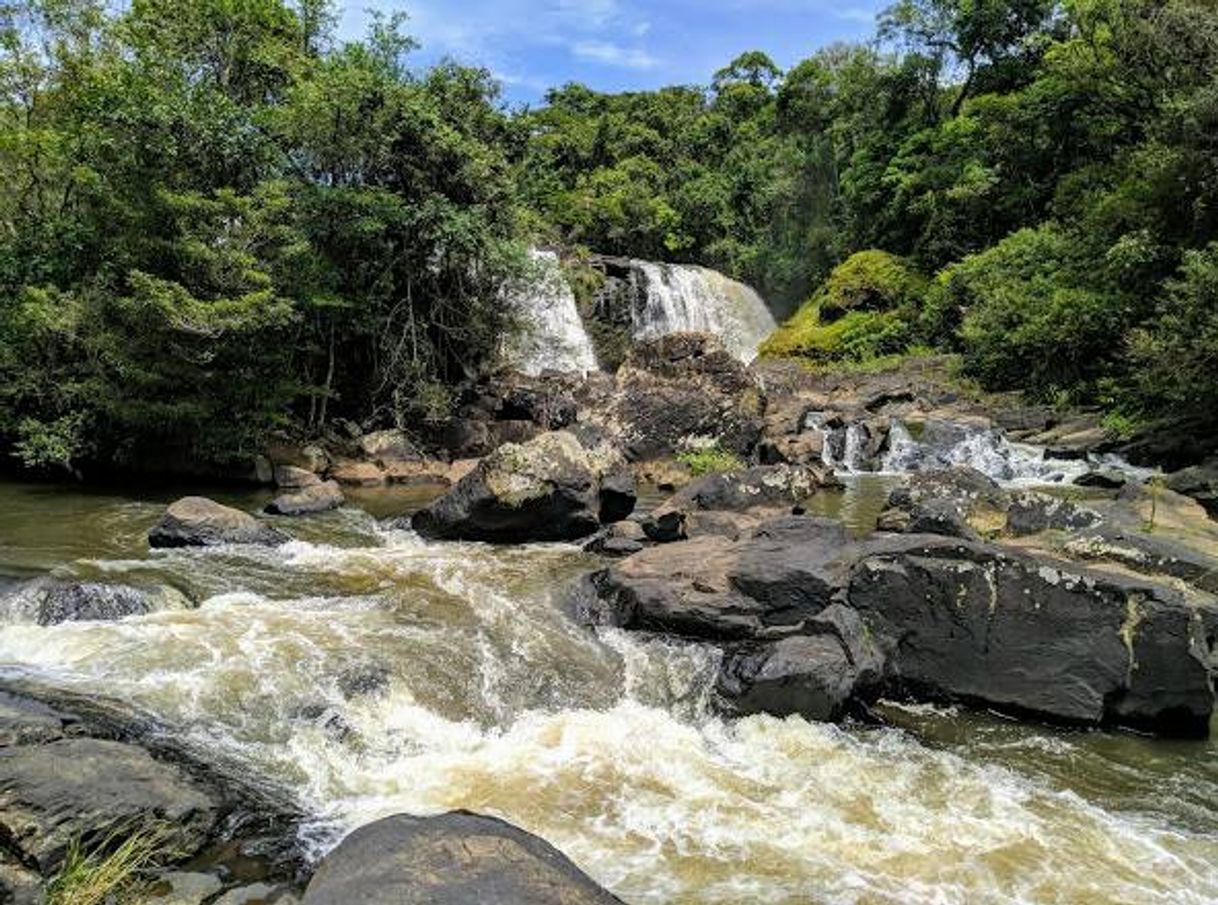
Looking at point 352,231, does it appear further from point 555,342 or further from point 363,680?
point 363,680

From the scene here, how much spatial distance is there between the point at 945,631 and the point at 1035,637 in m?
0.82

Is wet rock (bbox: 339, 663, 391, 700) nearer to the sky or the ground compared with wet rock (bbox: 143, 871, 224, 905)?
nearer to the sky

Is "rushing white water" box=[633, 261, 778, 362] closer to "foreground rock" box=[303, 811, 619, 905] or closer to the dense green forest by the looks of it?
the dense green forest

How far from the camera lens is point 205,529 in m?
13.3

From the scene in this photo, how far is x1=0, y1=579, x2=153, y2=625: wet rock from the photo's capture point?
9.65 meters

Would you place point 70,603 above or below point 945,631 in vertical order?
below

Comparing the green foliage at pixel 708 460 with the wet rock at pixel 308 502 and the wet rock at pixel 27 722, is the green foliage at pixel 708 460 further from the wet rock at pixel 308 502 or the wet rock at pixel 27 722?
the wet rock at pixel 27 722

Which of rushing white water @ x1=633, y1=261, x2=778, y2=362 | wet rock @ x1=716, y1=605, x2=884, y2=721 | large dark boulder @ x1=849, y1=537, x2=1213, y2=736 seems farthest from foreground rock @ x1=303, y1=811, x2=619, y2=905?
rushing white water @ x1=633, y1=261, x2=778, y2=362

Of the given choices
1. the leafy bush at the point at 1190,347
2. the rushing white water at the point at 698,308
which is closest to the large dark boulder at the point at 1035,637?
the leafy bush at the point at 1190,347

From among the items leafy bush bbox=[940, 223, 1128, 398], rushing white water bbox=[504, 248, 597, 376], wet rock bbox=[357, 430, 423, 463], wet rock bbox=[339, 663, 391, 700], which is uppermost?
leafy bush bbox=[940, 223, 1128, 398]

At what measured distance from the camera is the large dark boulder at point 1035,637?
826 cm

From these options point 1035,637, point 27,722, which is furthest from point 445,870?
point 1035,637

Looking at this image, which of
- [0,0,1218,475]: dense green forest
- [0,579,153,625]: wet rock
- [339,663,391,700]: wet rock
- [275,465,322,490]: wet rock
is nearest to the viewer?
[339,663,391,700]: wet rock

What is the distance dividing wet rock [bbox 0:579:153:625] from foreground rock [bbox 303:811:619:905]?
7.09 metres
